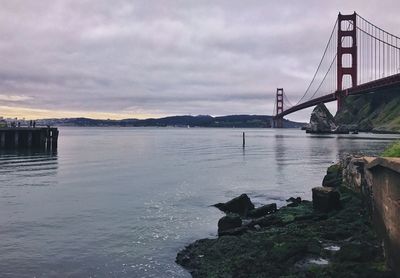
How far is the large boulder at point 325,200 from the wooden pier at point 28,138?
5374cm

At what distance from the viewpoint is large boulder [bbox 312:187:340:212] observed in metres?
16.3

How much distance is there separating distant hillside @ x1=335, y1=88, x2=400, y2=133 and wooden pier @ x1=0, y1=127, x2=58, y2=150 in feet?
338

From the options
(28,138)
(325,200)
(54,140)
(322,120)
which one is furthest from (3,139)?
(322,120)

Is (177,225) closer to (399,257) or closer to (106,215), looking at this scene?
(106,215)

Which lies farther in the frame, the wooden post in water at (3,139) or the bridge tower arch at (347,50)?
the bridge tower arch at (347,50)

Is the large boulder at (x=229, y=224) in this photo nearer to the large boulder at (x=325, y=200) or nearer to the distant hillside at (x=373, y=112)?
the large boulder at (x=325, y=200)

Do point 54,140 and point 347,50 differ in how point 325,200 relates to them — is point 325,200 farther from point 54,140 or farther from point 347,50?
point 347,50

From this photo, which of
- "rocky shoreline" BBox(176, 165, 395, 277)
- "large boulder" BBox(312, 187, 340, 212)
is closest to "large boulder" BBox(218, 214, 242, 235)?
"rocky shoreline" BBox(176, 165, 395, 277)

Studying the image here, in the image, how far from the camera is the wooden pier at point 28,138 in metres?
62.8

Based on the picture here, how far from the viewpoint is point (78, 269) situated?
1203cm

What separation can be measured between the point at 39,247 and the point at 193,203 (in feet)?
31.4

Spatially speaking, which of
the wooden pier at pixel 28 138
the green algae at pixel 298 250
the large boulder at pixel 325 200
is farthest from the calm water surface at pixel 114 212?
the wooden pier at pixel 28 138

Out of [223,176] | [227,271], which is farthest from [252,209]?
[223,176]

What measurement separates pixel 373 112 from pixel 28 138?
12830cm
